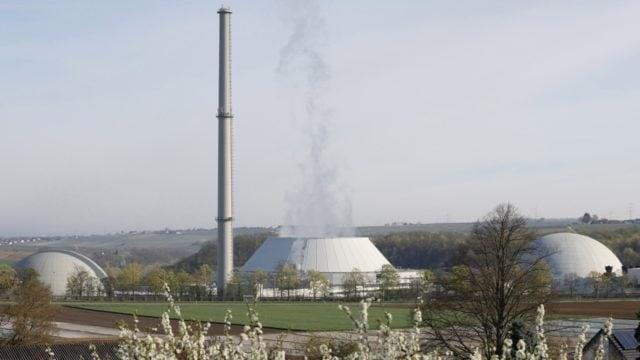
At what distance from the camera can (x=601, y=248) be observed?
107 m

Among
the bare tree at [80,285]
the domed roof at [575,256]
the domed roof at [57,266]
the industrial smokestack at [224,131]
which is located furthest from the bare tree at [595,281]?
the domed roof at [57,266]

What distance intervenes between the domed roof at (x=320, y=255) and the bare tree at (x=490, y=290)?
223 feet

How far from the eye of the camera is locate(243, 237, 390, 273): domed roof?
102m

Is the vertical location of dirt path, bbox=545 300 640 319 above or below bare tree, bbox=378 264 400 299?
below

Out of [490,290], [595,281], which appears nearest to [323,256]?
[595,281]

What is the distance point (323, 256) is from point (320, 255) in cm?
38

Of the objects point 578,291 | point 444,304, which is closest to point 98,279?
point 578,291

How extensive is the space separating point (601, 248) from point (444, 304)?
79960 mm

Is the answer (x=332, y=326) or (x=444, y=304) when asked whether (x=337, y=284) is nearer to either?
(x=332, y=326)

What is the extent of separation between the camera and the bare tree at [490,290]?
31484 mm

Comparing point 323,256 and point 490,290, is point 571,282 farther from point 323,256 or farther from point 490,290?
point 490,290

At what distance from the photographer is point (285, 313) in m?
72.0

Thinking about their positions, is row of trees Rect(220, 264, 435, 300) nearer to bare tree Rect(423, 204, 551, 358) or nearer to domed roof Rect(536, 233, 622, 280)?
domed roof Rect(536, 233, 622, 280)

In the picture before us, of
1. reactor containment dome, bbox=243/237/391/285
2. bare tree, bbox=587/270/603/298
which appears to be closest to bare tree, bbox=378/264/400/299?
reactor containment dome, bbox=243/237/391/285
